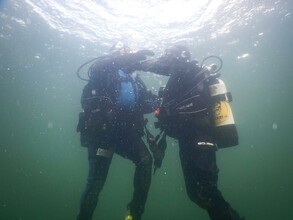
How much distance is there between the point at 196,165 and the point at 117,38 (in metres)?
16.1

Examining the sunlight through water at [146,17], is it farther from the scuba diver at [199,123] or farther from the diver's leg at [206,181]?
the diver's leg at [206,181]

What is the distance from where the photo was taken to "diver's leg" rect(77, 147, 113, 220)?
5.55 meters

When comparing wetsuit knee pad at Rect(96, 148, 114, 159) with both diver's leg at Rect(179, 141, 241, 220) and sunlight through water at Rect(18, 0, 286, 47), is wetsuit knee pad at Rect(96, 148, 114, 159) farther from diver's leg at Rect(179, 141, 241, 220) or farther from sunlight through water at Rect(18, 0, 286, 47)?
sunlight through water at Rect(18, 0, 286, 47)

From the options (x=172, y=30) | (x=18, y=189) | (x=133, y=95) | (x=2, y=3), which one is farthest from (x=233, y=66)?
(x=18, y=189)

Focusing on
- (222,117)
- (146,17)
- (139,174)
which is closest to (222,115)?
(222,117)

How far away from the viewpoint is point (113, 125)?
5824 millimetres

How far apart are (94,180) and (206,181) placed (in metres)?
2.27

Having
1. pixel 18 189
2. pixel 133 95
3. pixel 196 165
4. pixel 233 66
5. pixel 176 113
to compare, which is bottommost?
pixel 18 189

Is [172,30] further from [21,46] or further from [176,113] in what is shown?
[176,113]

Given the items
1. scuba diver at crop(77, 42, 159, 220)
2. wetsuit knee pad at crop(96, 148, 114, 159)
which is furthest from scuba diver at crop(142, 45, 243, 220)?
wetsuit knee pad at crop(96, 148, 114, 159)

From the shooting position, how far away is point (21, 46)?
22516 millimetres

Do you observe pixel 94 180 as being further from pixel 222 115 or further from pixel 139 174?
pixel 222 115

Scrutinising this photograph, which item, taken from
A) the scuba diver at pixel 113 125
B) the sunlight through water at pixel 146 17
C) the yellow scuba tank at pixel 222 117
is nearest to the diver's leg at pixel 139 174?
the scuba diver at pixel 113 125

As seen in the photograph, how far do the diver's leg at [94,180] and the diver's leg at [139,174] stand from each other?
47 centimetres
